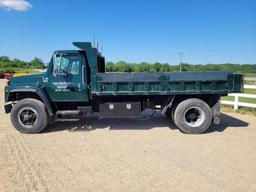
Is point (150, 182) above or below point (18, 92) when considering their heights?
below

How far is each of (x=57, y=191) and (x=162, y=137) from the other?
10.9 ft

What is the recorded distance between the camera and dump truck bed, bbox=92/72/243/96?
6113 mm

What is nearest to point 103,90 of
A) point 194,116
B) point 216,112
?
point 194,116

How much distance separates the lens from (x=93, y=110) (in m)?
6.82

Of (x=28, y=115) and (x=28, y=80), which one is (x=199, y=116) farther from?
(x=28, y=80)

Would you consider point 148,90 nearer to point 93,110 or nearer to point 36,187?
point 93,110

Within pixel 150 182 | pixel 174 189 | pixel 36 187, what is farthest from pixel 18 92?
pixel 174 189

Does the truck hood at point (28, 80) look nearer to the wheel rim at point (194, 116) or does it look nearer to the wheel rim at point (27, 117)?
the wheel rim at point (27, 117)

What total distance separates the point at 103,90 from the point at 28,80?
2284mm

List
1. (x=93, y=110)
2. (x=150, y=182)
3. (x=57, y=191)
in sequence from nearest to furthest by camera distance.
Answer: (x=57, y=191) → (x=150, y=182) → (x=93, y=110)

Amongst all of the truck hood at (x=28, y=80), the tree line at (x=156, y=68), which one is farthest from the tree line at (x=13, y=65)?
the truck hood at (x=28, y=80)

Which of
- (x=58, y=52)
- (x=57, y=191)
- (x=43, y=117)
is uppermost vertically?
(x=58, y=52)

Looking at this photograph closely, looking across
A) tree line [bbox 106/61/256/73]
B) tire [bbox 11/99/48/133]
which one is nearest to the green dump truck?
tire [bbox 11/99/48/133]

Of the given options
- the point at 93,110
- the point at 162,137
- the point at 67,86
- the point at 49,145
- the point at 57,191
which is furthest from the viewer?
the point at 93,110
